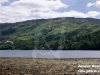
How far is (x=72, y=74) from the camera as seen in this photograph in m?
18.3

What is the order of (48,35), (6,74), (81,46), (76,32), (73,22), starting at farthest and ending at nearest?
(73,22) < (76,32) < (48,35) < (81,46) < (6,74)

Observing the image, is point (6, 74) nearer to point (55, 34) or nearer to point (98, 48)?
point (98, 48)

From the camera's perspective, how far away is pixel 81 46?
86.6m

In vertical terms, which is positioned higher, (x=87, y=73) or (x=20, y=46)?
(x=87, y=73)

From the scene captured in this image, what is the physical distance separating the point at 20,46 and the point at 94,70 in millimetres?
76439

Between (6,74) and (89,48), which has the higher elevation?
(6,74)

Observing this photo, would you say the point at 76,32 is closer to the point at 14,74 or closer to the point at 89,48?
the point at 89,48

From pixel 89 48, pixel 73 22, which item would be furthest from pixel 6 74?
pixel 73 22

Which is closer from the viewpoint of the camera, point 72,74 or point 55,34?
point 72,74

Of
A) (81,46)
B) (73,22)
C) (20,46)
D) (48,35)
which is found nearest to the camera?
(81,46)

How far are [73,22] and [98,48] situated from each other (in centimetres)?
8983

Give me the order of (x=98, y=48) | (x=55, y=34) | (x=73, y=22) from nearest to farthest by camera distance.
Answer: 1. (x=98, y=48)
2. (x=55, y=34)
3. (x=73, y=22)

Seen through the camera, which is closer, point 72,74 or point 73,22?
point 72,74

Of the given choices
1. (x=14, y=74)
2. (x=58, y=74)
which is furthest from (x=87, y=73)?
(x=14, y=74)
